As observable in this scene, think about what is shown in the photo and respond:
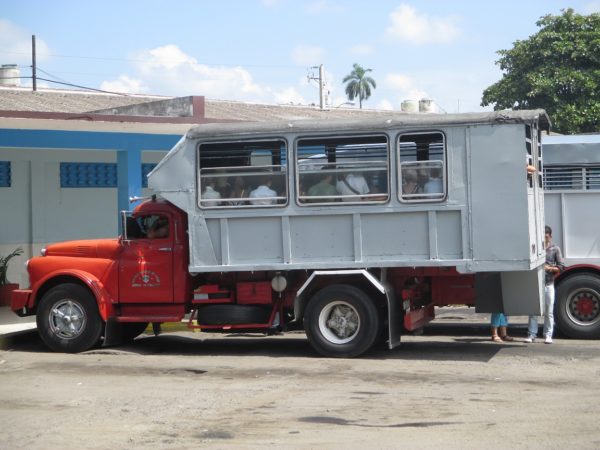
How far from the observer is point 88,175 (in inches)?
882

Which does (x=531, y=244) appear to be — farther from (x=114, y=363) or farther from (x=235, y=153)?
(x=114, y=363)

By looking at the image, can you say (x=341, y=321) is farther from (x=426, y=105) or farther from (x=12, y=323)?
(x=426, y=105)

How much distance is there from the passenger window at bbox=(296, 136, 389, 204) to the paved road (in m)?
2.22

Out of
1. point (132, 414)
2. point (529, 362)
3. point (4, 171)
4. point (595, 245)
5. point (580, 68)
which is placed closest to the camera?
point (132, 414)

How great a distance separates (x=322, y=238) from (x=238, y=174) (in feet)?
4.86

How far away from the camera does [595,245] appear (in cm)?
1491

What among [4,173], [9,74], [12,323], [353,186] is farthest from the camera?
[9,74]

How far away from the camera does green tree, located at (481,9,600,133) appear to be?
29797mm

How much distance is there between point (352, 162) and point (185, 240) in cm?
265

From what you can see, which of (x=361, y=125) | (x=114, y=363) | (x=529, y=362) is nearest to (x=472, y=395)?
(x=529, y=362)

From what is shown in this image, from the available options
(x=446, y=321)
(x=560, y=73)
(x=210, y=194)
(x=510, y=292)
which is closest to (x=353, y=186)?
(x=210, y=194)

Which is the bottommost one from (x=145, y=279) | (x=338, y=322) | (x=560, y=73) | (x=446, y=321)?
(x=446, y=321)

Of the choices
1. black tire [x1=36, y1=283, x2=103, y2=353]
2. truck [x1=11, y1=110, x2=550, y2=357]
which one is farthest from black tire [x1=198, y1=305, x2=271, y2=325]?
black tire [x1=36, y1=283, x2=103, y2=353]

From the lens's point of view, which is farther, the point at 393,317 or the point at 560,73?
the point at 560,73
